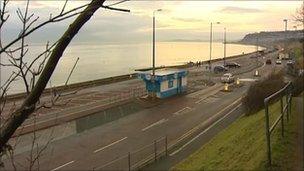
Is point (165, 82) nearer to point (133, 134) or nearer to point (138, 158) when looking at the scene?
Answer: point (133, 134)

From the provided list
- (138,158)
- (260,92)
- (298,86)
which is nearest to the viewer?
(138,158)

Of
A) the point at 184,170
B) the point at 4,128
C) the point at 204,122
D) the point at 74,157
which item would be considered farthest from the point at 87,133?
the point at 4,128

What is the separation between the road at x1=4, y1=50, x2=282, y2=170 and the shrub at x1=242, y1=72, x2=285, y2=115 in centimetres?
272

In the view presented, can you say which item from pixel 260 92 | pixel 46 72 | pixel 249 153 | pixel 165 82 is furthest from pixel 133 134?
pixel 46 72

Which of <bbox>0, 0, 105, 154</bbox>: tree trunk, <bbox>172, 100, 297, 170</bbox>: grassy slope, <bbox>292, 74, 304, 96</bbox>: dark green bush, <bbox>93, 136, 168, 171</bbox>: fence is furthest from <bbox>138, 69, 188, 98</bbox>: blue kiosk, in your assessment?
<bbox>0, 0, 105, 154</bbox>: tree trunk

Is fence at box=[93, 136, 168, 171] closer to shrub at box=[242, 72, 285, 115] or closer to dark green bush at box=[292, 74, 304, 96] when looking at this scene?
shrub at box=[242, 72, 285, 115]

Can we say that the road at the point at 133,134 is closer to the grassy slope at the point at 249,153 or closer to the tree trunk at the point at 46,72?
the grassy slope at the point at 249,153

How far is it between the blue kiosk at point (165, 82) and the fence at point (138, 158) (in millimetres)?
17609

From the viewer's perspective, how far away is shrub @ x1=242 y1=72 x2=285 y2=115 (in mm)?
25656

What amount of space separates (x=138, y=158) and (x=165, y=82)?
2167cm

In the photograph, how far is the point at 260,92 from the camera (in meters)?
26.0

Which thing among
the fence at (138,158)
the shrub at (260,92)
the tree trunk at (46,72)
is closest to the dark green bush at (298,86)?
the shrub at (260,92)

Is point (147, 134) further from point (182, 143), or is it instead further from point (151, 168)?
point (151, 168)

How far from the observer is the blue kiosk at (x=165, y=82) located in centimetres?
4046
